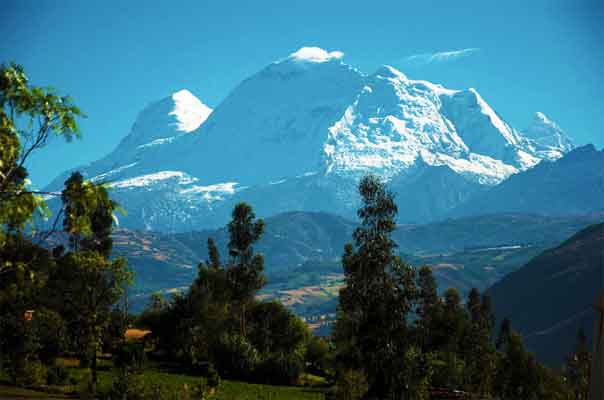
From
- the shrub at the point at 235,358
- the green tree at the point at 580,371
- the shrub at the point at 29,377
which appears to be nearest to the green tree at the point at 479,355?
the green tree at the point at 580,371

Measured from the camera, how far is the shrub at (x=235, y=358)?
77.3m

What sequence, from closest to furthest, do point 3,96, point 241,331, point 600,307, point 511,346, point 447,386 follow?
point 600,307, point 3,96, point 447,386, point 241,331, point 511,346

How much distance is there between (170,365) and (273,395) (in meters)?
19.6

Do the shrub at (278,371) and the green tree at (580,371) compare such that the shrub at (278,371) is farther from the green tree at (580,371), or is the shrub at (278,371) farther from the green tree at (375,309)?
the green tree at (375,309)

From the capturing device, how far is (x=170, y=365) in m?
79.0

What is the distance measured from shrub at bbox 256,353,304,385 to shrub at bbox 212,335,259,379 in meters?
1.14

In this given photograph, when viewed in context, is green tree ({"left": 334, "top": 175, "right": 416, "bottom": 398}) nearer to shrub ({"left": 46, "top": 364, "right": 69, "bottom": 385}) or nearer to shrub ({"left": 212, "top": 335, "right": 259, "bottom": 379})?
shrub ({"left": 46, "top": 364, "right": 69, "bottom": 385})

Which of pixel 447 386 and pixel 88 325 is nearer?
pixel 88 325

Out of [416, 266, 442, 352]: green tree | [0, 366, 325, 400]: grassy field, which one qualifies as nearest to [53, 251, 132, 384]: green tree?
[0, 366, 325, 400]: grassy field

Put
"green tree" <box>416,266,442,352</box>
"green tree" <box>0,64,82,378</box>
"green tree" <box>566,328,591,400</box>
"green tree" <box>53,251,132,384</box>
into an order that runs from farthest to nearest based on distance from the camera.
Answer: "green tree" <box>416,266,442,352</box> < "green tree" <box>566,328,591,400</box> < "green tree" <box>53,251,132,384</box> < "green tree" <box>0,64,82,378</box>

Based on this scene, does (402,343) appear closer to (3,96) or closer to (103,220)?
(3,96)

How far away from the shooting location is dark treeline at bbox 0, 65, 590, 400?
60.0 ft

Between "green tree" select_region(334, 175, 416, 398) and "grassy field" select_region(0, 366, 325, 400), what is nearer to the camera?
"green tree" select_region(334, 175, 416, 398)

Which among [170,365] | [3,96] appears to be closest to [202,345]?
[170,365]
